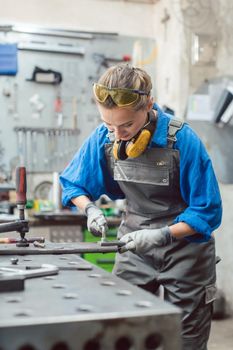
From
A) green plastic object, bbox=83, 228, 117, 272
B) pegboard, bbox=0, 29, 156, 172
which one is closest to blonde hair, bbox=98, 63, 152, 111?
green plastic object, bbox=83, 228, 117, 272

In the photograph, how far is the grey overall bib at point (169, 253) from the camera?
1581mm

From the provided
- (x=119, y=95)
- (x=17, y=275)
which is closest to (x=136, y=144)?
(x=119, y=95)

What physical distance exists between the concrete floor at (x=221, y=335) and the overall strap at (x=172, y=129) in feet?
5.23

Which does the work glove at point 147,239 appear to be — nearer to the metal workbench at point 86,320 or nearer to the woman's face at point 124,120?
the woman's face at point 124,120

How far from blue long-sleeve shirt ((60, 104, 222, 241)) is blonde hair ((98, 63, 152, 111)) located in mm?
155

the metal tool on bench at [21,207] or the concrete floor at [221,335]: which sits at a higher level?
the metal tool on bench at [21,207]

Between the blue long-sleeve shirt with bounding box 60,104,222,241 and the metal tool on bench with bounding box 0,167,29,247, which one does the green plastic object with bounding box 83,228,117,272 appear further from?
the metal tool on bench with bounding box 0,167,29,247

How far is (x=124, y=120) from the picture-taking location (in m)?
1.42

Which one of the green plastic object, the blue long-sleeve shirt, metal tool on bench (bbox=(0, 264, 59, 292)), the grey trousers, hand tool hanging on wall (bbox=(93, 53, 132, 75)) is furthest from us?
hand tool hanging on wall (bbox=(93, 53, 132, 75))

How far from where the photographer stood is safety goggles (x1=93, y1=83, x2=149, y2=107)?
1380mm

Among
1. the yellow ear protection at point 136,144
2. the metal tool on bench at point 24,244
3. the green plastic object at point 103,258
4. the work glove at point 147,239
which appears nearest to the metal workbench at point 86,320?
the metal tool on bench at point 24,244

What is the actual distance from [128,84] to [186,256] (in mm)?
579

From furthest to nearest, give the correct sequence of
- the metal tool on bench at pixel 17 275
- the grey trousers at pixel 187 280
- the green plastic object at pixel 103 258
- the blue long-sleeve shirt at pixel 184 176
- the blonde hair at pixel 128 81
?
1. the green plastic object at pixel 103 258
2. the grey trousers at pixel 187 280
3. the blue long-sleeve shirt at pixel 184 176
4. the blonde hair at pixel 128 81
5. the metal tool on bench at pixel 17 275

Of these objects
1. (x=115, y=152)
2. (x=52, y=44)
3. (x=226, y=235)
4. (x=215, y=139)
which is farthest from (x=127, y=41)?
(x=115, y=152)
